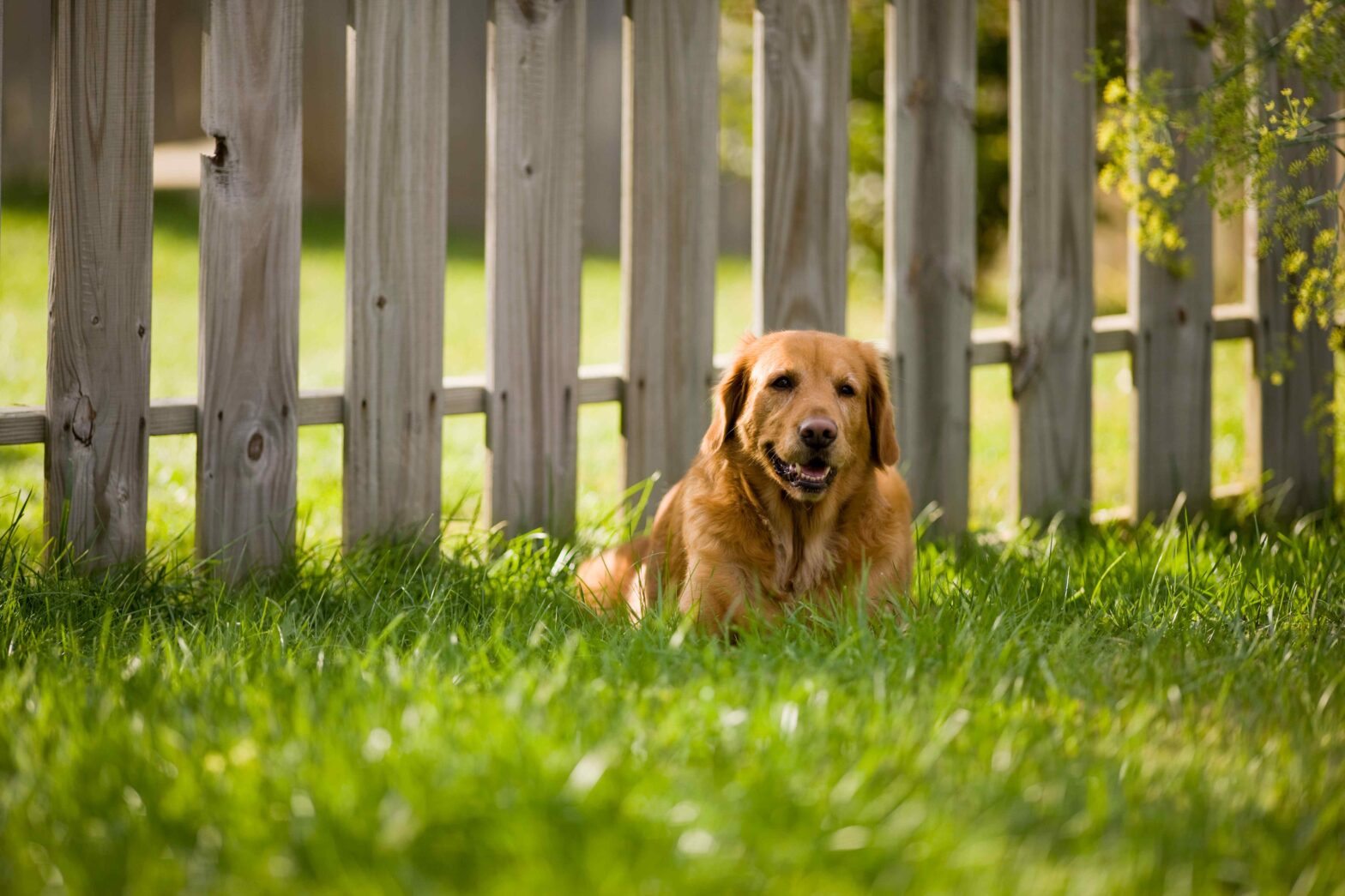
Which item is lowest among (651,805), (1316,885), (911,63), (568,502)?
(1316,885)

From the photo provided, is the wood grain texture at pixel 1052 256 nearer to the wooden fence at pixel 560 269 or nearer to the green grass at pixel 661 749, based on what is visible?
the wooden fence at pixel 560 269

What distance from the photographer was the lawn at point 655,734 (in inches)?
76.2

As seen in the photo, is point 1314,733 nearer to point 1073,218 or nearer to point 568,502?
point 568,502

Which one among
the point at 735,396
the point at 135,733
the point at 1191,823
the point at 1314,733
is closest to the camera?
the point at 1191,823

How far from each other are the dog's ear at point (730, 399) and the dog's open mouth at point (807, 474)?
7.9 inches

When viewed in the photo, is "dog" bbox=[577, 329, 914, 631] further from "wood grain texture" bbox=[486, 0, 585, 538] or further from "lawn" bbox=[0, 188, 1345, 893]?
"wood grain texture" bbox=[486, 0, 585, 538]

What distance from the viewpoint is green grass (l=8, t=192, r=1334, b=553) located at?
5.46 metres

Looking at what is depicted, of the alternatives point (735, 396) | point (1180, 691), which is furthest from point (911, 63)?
point (1180, 691)

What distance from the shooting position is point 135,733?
2338mm

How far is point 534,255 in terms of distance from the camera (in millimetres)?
4250

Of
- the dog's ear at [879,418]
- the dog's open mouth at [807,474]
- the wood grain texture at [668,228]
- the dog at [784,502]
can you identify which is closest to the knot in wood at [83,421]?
the dog at [784,502]

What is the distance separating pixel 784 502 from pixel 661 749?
1.45 meters

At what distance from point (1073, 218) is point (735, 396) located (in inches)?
80.4

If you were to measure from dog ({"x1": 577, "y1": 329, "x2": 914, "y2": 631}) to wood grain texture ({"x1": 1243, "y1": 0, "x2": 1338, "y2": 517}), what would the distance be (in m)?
2.53
